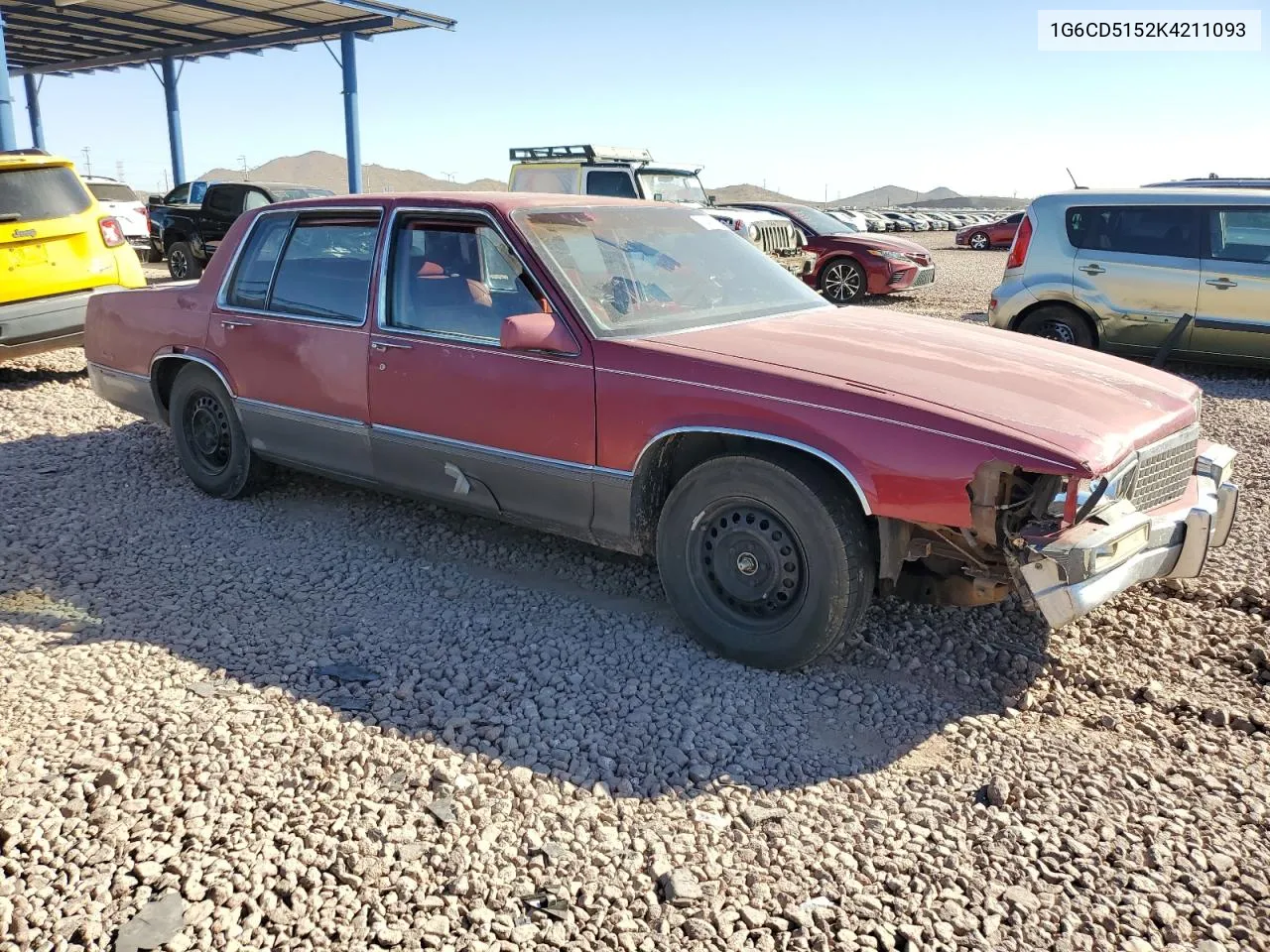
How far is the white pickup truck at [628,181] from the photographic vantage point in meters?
14.9

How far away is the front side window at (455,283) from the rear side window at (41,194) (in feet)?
17.0

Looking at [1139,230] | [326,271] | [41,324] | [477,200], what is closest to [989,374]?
[477,200]

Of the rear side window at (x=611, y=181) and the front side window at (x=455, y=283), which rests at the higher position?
the rear side window at (x=611, y=181)

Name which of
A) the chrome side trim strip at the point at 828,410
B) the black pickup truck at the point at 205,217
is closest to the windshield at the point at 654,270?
the chrome side trim strip at the point at 828,410

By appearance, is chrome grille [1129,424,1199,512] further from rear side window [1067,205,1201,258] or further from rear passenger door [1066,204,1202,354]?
rear side window [1067,205,1201,258]

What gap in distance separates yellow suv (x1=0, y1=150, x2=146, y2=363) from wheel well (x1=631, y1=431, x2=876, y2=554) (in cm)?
631

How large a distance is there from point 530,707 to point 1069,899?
1.75 metres

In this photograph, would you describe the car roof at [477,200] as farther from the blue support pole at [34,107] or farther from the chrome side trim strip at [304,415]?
the blue support pole at [34,107]

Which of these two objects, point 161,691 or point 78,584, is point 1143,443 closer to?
point 161,691

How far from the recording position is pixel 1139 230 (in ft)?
29.4

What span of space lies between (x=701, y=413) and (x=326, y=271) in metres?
2.36

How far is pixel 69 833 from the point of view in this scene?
8.93 ft

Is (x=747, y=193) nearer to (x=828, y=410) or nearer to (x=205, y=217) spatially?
(x=205, y=217)

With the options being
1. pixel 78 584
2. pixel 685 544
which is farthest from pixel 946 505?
pixel 78 584
